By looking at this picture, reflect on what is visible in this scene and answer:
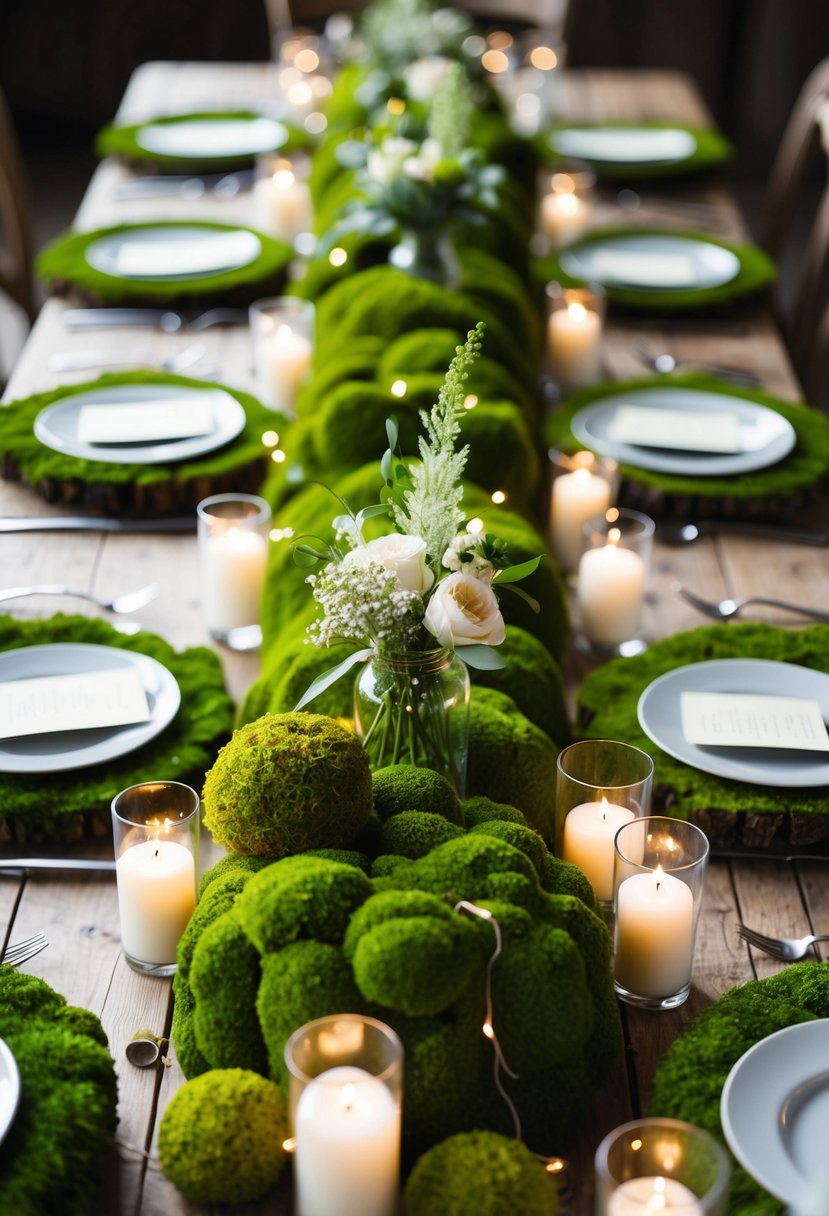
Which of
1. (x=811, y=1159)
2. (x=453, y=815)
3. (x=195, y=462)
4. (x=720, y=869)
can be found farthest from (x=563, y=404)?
(x=811, y=1159)

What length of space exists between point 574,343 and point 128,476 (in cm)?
77

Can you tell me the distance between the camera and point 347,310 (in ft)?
6.94

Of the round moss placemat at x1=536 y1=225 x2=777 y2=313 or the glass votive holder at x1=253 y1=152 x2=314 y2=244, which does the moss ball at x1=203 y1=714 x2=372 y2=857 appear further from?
the glass votive holder at x1=253 y1=152 x2=314 y2=244

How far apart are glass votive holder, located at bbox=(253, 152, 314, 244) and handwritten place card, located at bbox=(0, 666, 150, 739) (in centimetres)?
151

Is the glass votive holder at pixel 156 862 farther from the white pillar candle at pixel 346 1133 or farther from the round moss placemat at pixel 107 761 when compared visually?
the white pillar candle at pixel 346 1133

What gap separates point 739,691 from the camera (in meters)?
1.58

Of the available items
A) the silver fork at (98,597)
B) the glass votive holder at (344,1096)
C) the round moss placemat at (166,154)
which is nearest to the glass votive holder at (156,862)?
the glass votive holder at (344,1096)

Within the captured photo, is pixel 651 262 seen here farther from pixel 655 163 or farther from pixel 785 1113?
pixel 785 1113

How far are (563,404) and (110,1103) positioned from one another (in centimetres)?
149

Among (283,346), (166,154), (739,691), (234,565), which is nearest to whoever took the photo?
(739,691)

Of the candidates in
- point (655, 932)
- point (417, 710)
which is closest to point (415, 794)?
point (417, 710)

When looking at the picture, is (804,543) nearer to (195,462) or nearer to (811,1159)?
(195,462)

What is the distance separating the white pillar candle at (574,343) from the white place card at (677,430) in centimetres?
18

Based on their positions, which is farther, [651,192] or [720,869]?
[651,192]
